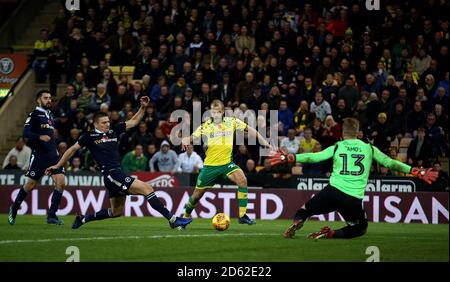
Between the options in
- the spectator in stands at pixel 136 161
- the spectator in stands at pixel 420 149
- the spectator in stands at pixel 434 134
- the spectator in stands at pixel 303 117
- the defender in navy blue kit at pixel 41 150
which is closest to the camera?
the defender in navy blue kit at pixel 41 150

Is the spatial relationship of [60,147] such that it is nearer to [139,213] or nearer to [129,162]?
[129,162]

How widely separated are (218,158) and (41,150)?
3.39 metres

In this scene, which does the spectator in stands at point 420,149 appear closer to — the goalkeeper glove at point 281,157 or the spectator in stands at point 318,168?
the spectator in stands at point 318,168

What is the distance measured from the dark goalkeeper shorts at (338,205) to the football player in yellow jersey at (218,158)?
11.4 feet

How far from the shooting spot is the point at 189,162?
2309 centimetres

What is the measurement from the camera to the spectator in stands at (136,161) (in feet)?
76.7

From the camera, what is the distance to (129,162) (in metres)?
23.5

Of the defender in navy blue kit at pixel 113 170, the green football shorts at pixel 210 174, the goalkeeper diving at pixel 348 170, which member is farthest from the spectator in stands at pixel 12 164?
the goalkeeper diving at pixel 348 170

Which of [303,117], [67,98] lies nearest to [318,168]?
[303,117]

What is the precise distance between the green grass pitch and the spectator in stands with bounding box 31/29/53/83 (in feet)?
37.5

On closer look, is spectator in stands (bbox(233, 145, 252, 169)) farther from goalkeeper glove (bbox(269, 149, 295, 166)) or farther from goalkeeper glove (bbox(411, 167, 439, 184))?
goalkeeper glove (bbox(411, 167, 439, 184))

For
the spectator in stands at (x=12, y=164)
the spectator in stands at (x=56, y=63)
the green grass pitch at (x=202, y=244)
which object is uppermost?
the spectator in stands at (x=56, y=63)
